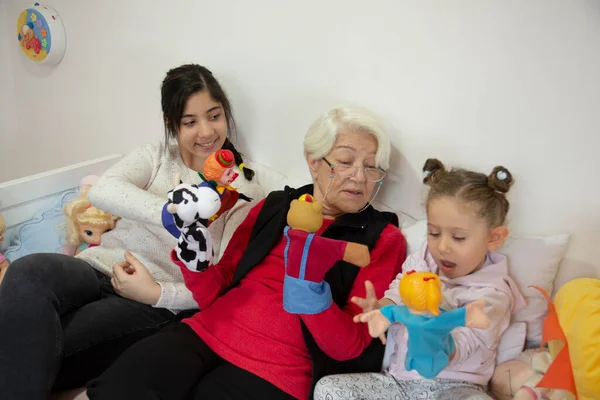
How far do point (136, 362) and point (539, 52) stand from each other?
1.18m

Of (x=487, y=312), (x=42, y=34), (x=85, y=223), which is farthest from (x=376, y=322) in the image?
(x=42, y=34)

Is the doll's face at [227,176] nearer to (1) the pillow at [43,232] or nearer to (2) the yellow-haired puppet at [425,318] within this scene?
(2) the yellow-haired puppet at [425,318]

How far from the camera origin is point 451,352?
1088 millimetres

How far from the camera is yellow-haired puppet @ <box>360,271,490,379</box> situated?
3.08ft

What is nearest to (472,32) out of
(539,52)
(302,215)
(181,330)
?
(539,52)

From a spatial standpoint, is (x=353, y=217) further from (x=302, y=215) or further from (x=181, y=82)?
(x=181, y=82)

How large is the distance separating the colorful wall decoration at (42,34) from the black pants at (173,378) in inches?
74.2

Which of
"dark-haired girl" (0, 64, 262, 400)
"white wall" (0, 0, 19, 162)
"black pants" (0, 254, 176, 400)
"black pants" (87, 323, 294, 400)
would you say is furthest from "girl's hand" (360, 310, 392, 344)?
"white wall" (0, 0, 19, 162)

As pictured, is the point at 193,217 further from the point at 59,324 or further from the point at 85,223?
the point at 85,223

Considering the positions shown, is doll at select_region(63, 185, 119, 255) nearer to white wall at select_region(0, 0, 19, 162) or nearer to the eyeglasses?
the eyeglasses

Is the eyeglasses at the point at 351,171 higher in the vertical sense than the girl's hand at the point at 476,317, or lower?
higher

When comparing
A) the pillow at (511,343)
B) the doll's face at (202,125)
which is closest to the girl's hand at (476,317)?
the pillow at (511,343)

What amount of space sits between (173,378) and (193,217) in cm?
37

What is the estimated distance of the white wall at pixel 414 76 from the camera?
1.25 metres
